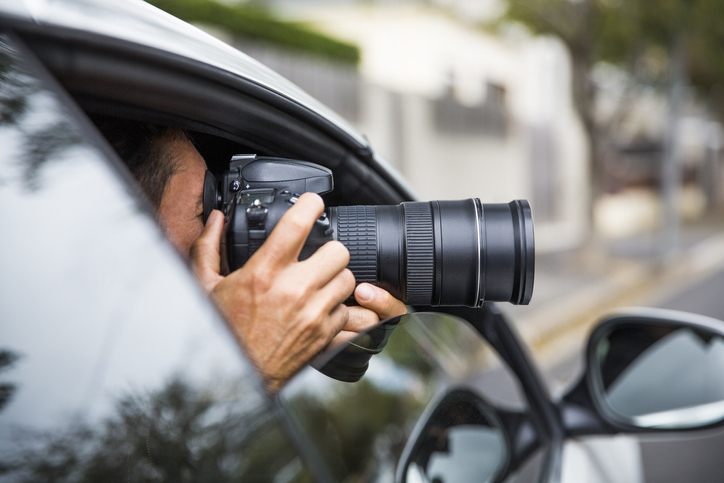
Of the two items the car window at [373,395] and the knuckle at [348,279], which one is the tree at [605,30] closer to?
the car window at [373,395]

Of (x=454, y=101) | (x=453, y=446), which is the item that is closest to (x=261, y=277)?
(x=453, y=446)

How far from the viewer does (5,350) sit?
56 cm

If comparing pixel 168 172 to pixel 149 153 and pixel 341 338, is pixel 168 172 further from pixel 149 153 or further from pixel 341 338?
pixel 341 338

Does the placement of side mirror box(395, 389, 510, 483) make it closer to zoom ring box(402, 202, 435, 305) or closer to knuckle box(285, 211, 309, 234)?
zoom ring box(402, 202, 435, 305)

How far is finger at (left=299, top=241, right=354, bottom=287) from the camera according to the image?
0.84 meters

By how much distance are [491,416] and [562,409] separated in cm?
23

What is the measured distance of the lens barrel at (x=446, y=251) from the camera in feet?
3.09

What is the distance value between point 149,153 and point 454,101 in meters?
9.31

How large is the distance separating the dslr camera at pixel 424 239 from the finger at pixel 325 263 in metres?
0.05

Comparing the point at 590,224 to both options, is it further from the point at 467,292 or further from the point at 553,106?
the point at 467,292

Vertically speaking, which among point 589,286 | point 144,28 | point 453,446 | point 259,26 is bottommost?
point 589,286

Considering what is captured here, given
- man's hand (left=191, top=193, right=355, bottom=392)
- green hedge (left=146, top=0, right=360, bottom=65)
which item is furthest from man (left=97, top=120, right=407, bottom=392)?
green hedge (left=146, top=0, right=360, bottom=65)

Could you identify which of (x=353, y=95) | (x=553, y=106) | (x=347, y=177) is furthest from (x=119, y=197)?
(x=553, y=106)

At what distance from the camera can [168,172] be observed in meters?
0.97
